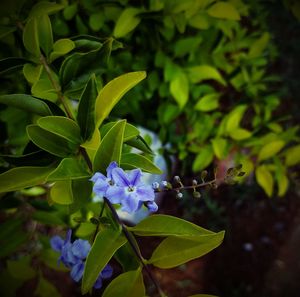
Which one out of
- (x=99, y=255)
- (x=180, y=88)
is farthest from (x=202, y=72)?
(x=99, y=255)

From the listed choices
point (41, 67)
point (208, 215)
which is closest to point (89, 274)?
point (41, 67)

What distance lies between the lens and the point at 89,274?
0.69 m

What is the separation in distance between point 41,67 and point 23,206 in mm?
651

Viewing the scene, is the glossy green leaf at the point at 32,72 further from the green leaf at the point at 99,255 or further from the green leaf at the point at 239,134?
the green leaf at the point at 239,134

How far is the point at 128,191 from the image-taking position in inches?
28.1

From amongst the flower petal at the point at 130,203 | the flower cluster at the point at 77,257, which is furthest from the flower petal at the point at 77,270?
the flower petal at the point at 130,203

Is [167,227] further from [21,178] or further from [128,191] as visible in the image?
[21,178]

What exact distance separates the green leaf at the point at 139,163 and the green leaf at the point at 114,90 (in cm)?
10

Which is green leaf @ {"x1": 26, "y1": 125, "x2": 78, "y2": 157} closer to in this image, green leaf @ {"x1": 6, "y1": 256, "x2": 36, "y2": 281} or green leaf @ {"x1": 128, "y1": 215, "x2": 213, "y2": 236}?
green leaf @ {"x1": 128, "y1": 215, "x2": 213, "y2": 236}

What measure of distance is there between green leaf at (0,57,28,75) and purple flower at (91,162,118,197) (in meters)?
0.37

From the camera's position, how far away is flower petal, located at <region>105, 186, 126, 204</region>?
697 millimetres

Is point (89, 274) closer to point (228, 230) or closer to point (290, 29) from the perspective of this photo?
point (228, 230)

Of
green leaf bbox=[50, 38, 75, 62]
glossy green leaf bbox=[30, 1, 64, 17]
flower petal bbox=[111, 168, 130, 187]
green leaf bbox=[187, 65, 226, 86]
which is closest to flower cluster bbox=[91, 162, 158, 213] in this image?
flower petal bbox=[111, 168, 130, 187]

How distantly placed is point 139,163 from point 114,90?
16cm
